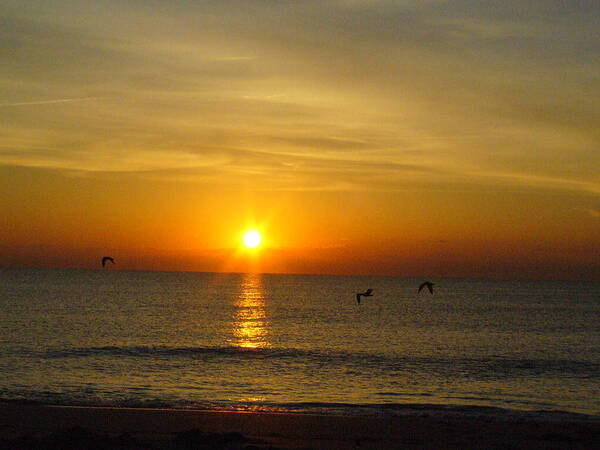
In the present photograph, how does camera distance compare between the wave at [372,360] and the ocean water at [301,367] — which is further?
the wave at [372,360]

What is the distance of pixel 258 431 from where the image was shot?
20.3 meters

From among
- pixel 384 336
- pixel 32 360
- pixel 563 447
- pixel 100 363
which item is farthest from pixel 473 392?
pixel 384 336

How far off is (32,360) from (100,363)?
391 centimetres

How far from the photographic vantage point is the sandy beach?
1772 centimetres

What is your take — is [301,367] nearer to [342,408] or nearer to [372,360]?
[372,360]

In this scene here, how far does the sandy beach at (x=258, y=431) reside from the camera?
17.7 m

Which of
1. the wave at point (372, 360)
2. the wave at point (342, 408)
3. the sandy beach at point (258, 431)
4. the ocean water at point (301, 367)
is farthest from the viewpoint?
the wave at point (372, 360)

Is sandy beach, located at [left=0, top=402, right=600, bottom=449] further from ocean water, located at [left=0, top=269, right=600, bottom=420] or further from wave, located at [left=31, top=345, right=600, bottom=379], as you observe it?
wave, located at [left=31, top=345, right=600, bottom=379]

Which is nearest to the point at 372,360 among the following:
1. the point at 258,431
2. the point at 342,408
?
the point at 342,408

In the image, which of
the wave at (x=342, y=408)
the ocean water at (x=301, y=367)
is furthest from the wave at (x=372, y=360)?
the wave at (x=342, y=408)

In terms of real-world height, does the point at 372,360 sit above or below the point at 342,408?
above

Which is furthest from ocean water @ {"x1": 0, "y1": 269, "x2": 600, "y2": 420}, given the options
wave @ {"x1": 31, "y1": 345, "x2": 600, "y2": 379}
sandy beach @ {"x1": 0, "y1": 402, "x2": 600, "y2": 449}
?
sandy beach @ {"x1": 0, "y1": 402, "x2": 600, "y2": 449}

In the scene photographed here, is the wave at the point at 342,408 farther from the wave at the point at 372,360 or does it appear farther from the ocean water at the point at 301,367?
the wave at the point at 372,360

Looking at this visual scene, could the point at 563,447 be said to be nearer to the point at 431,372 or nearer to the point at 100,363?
the point at 431,372
